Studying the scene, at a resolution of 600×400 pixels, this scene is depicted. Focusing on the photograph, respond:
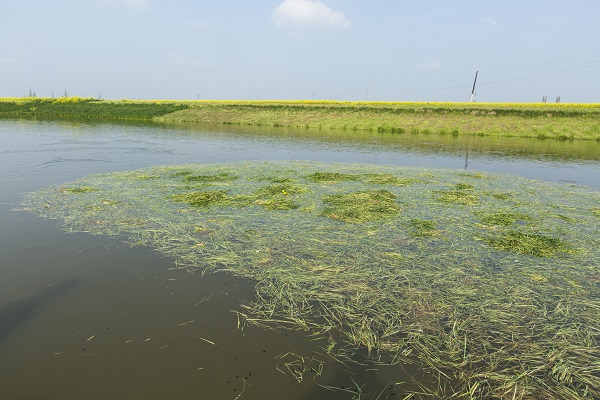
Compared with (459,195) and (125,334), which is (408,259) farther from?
(459,195)

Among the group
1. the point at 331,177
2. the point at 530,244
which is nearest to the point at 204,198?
the point at 331,177

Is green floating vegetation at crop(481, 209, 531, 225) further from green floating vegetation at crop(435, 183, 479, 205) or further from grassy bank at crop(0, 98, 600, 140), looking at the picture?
grassy bank at crop(0, 98, 600, 140)

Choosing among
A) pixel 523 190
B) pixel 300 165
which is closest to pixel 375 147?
pixel 300 165

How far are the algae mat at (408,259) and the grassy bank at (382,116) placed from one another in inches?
1325

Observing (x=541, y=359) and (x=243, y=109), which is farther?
(x=243, y=109)

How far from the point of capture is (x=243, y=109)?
6006cm

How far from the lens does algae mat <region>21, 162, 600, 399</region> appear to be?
4.51 m

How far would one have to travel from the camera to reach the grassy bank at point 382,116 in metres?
42.4

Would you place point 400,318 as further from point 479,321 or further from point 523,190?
point 523,190

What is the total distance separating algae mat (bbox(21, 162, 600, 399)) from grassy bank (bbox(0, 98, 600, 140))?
110 feet

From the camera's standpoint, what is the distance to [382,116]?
51656mm

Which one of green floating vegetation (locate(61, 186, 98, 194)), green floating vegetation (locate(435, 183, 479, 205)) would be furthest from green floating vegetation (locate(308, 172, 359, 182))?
green floating vegetation (locate(61, 186, 98, 194))

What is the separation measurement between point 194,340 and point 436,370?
3.25m

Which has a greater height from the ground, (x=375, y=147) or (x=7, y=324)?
(x=375, y=147)
